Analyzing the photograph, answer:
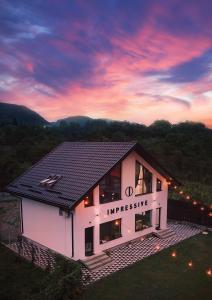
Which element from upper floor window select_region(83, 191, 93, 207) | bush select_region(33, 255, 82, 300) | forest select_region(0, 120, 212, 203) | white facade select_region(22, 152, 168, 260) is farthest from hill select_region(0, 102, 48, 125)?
bush select_region(33, 255, 82, 300)

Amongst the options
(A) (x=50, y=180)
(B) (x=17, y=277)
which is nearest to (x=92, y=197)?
(A) (x=50, y=180)

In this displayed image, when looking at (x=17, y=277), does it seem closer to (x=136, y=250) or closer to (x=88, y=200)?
(x=88, y=200)

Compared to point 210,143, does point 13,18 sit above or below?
above

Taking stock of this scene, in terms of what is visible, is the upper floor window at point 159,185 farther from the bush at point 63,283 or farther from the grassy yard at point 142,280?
the bush at point 63,283

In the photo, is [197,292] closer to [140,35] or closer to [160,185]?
[160,185]

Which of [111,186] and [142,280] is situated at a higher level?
[111,186]

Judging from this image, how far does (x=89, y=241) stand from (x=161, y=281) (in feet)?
12.9

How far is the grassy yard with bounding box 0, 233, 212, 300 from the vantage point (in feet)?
32.7

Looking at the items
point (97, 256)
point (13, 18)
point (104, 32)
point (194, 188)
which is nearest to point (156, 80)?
point (104, 32)

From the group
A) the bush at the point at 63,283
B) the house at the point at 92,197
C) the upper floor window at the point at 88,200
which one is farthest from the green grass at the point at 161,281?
the upper floor window at the point at 88,200

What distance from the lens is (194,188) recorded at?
71.5 ft

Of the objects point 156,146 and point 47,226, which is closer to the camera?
point 47,226

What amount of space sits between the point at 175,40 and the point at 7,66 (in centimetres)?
1273

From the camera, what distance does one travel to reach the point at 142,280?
11.1 metres
